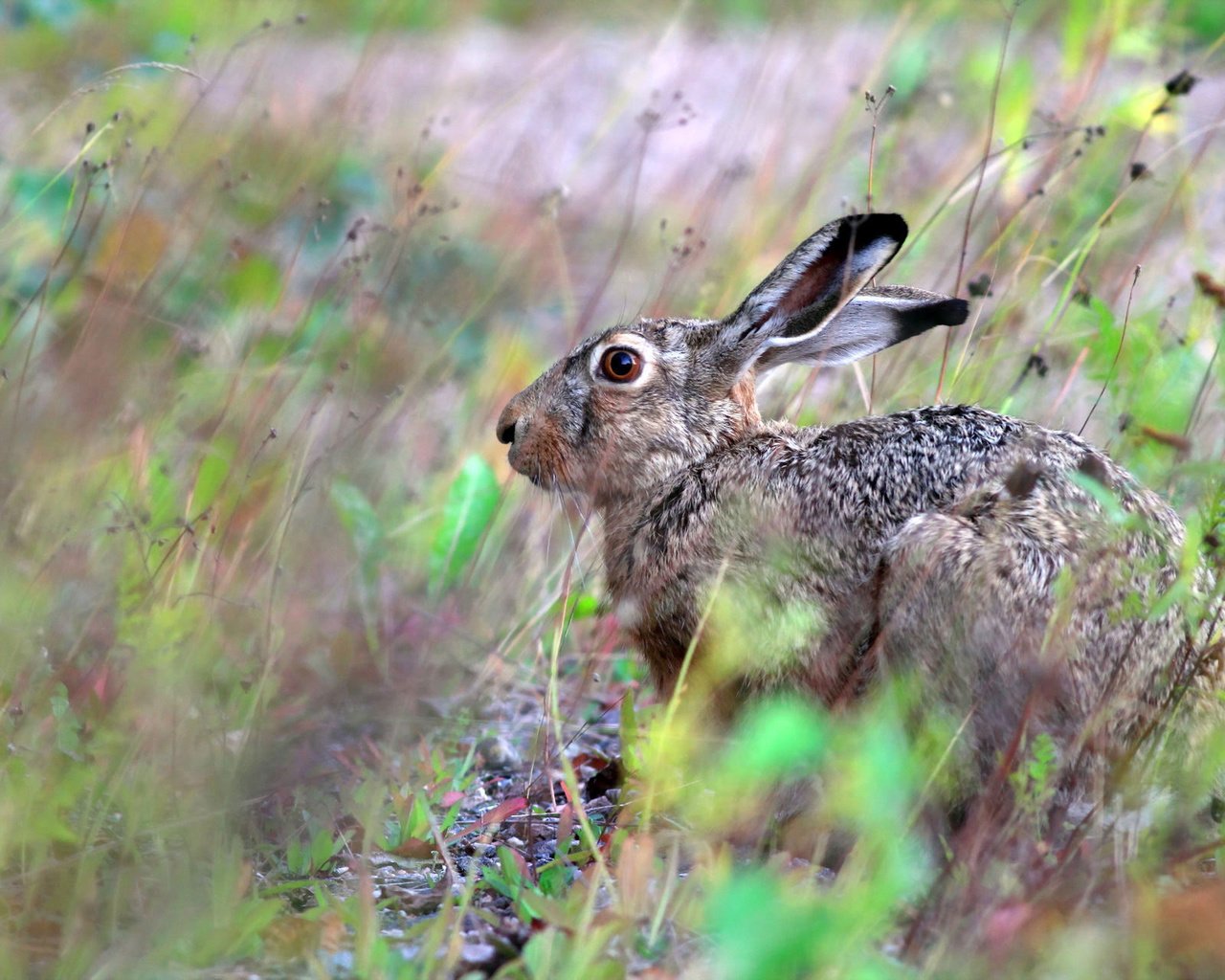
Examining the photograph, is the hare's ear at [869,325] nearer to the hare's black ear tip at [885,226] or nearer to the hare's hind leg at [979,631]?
the hare's black ear tip at [885,226]

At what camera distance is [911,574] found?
3537 mm

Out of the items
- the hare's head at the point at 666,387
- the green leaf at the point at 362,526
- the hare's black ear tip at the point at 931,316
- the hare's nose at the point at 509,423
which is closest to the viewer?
the hare's black ear tip at the point at 931,316

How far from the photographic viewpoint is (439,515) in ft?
17.7

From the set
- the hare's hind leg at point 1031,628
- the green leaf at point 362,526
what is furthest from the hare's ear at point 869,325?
the green leaf at point 362,526

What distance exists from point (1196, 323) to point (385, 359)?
9.60 feet

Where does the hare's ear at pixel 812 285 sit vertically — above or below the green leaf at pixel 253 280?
above

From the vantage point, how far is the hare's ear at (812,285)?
4.17m

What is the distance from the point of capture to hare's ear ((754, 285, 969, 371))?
175 inches

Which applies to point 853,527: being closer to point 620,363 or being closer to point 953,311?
point 953,311

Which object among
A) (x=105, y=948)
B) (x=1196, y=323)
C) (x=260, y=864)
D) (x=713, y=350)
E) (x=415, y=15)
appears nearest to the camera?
(x=105, y=948)

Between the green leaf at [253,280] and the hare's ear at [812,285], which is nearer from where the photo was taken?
the hare's ear at [812,285]

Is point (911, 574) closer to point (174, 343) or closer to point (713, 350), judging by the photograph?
point (713, 350)

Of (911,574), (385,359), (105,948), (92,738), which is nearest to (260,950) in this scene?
(105,948)

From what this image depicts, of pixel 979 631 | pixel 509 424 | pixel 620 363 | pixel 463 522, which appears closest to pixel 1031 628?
pixel 979 631
